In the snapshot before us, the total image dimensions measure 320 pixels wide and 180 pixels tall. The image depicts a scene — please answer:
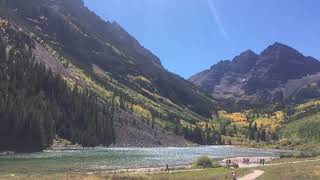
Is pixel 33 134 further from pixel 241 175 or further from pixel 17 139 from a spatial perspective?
pixel 241 175

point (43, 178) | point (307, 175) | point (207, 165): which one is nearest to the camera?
point (43, 178)

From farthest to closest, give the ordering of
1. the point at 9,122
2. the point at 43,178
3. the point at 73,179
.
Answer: the point at 9,122
the point at 43,178
the point at 73,179

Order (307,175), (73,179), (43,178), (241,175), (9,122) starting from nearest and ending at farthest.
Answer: (73,179) < (43,178) < (307,175) < (241,175) < (9,122)

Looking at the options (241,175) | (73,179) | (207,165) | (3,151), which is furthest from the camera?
(3,151)

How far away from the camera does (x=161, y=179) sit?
7412cm

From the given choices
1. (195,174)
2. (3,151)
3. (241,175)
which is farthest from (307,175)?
(3,151)

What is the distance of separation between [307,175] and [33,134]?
141 metres

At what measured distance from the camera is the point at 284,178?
2906 inches

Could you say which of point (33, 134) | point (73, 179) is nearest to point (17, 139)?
point (33, 134)

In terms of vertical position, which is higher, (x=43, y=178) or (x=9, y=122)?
(x=9, y=122)

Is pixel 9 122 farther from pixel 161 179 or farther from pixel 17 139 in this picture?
pixel 161 179

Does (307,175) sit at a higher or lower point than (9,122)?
lower

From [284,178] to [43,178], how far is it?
33196 mm

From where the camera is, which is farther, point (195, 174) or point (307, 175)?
point (195, 174)
